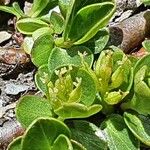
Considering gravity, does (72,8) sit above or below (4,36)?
above

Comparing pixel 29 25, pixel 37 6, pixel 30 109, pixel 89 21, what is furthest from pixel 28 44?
pixel 30 109

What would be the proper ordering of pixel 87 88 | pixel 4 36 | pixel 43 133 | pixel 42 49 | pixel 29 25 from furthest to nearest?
pixel 4 36, pixel 29 25, pixel 42 49, pixel 87 88, pixel 43 133

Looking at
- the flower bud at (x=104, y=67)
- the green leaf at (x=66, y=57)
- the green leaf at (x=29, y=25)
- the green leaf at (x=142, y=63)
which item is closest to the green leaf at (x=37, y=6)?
the green leaf at (x=29, y=25)

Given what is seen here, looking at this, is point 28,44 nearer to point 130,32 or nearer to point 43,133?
point 130,32

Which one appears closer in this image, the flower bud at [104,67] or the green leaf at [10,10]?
the flower bud at [104,67]

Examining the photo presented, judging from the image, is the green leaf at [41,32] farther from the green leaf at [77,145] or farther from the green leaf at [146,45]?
the green leaf at [77,145]

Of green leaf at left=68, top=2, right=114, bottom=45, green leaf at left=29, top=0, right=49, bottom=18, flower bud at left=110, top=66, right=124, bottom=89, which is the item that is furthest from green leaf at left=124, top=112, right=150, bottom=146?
green leaf at left=29, top=0, right=49, bottom=18

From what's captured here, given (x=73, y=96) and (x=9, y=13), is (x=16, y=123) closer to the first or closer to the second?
(x=73, y=96)
